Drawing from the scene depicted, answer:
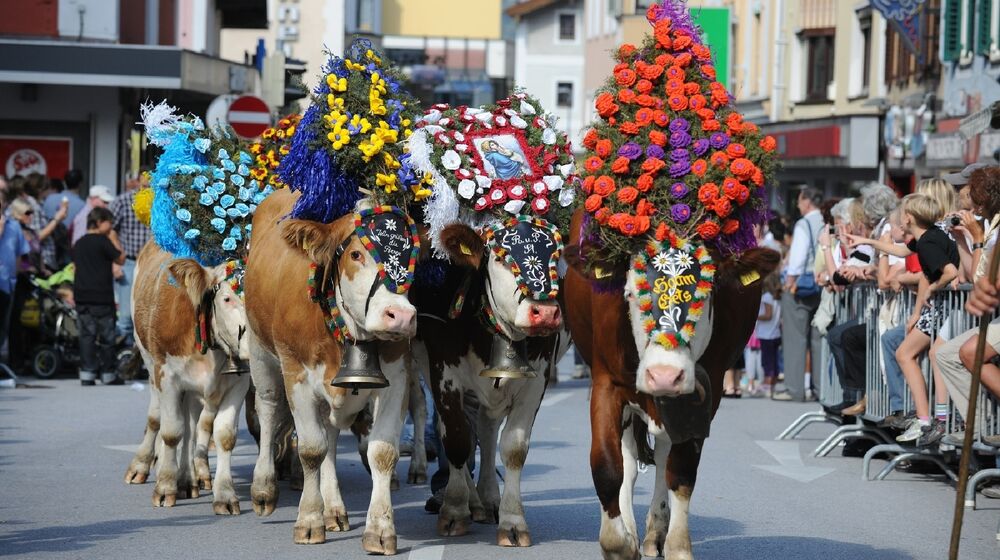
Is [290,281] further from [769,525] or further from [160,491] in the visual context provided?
[769,525]

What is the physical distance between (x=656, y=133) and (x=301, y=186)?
2.51 metres

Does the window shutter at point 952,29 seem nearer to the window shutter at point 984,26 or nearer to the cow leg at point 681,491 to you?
the window shutter at point 984,26

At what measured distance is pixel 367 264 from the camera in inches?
349

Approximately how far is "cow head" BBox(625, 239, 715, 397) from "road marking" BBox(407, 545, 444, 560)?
1.98m

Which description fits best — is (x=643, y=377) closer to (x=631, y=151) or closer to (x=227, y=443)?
(x=631, y=151)

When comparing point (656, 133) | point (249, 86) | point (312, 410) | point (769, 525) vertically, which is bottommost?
point (769, 525)

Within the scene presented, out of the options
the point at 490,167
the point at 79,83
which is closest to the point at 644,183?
the point at 490,167

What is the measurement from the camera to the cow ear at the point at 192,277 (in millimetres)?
10852

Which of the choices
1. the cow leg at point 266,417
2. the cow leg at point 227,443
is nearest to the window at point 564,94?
the cow leg at point 227,443

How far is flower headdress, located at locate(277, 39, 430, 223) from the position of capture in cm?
923

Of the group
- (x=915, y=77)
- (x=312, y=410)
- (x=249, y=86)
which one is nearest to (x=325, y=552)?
(x=312, y=410)

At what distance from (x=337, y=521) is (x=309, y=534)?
0.37m

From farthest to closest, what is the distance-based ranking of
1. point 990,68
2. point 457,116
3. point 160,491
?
1. point 990,68
2. point 160,491
3. point 457,116

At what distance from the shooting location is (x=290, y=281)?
960cm
